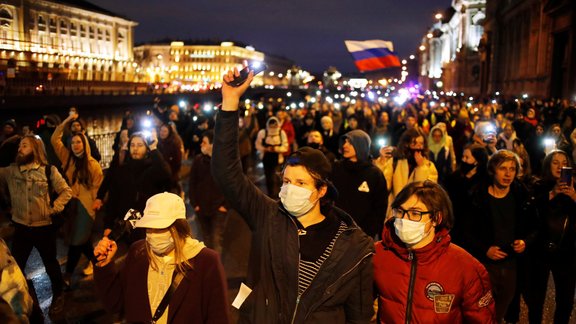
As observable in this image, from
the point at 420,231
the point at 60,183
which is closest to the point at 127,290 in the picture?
the point at 420,231

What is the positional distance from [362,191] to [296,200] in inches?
118

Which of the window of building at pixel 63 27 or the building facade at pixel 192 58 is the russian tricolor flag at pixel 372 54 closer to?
the window of building at pixel 63 27

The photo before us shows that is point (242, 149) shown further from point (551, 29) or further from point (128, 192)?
point (551, 29)

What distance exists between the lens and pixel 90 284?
6.69 meters

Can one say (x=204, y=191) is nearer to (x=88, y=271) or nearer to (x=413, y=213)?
(x=88, y=271)

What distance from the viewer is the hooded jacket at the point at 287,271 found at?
2.86 metres

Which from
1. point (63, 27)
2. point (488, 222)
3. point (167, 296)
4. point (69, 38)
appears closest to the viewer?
point (167, 296)

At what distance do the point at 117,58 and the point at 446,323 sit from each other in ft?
369

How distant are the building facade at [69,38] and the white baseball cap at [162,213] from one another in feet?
193

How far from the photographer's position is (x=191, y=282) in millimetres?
3254

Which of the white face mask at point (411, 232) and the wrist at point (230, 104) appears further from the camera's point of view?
the white face mask at point (411, 232)

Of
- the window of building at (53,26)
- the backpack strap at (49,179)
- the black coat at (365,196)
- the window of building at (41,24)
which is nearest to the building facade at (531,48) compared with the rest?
the black coat at (365,196)

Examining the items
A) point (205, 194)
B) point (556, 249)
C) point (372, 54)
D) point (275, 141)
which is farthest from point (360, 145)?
point (372, 54)

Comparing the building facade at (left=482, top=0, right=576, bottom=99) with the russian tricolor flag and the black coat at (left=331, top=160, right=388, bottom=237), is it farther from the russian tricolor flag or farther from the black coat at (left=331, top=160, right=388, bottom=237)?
the black coat at (left=331, top=160, right=388, bottom=237)
